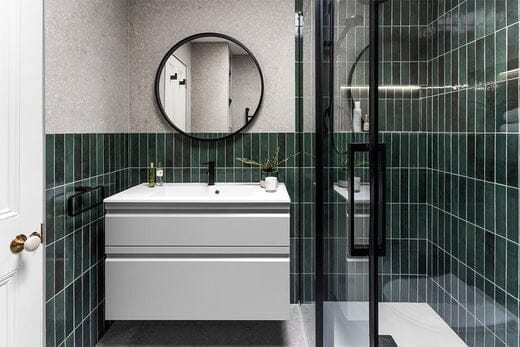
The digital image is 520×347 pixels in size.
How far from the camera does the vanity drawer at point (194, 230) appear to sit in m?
2.03

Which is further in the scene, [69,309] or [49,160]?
[69,309]

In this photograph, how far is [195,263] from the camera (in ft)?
6.64

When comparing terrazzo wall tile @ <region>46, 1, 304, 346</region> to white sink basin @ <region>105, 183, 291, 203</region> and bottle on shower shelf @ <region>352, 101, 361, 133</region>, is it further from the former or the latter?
bottle on shower shelf @ <region>352, 101, 361, 133</region>

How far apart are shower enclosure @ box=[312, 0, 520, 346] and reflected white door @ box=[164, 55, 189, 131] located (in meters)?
1.55

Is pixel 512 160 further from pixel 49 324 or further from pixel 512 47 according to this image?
pixel 49 324

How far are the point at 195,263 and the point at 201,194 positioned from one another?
57 cm

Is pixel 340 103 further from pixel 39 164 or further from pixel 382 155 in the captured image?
pixel 39 164

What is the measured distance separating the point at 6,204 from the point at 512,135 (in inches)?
54.6

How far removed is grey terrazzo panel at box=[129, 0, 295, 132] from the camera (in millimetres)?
2604

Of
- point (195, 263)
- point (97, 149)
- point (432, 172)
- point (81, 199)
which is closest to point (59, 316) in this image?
point (81, 199)

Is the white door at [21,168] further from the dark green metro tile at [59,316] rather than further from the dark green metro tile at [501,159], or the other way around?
the dark green metro tile at [501,159]

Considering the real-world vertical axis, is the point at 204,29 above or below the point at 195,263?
above

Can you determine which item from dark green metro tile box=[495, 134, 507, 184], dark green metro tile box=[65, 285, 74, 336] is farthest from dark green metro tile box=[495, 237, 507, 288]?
dark green metro tile box=[65, 285, 74, 336]

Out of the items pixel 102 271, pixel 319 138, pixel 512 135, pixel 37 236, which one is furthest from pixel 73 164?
pixel 512 135
